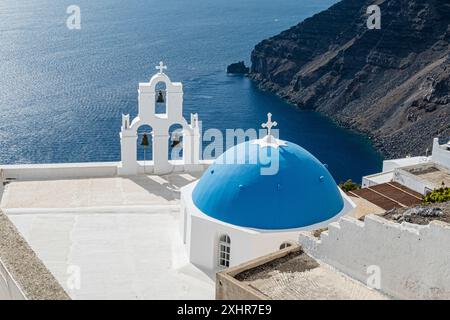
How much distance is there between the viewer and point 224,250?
71.3ft

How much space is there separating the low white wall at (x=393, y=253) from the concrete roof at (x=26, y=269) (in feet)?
19.7

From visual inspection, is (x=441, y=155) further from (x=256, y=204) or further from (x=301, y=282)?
(x=301, y=282)

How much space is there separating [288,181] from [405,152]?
66829 mm

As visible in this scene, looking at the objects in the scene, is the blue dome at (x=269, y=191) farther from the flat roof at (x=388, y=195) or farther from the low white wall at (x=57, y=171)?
the flat roof at (x=388, y=195)

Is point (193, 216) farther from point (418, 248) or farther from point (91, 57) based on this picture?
point (91, 57)

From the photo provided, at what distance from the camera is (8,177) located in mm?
28812

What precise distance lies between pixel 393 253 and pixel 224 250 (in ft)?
25.9

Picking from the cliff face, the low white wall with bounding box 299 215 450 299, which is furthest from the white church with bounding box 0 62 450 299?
the cliff face

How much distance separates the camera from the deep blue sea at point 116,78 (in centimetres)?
8275

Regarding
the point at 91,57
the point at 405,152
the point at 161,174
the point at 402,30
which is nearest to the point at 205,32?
the point at 91,57

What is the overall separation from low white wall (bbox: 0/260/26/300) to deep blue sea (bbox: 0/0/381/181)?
60.4 m

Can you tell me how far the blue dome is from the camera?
Result: 2111cm

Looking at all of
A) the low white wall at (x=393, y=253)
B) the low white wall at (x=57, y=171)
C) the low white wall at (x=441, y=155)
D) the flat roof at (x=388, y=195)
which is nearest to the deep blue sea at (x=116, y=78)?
the low white wall at (x=441, y=155)

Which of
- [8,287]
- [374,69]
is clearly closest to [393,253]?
[8,287]
